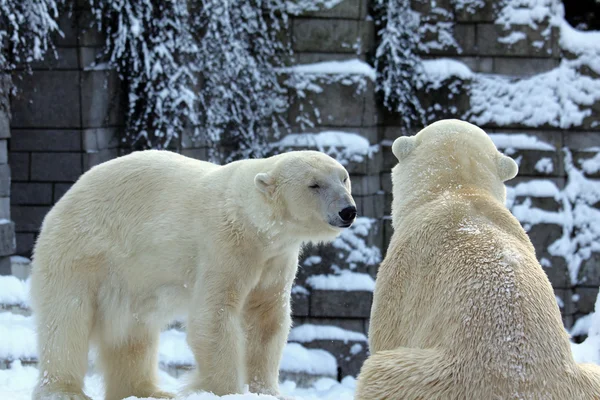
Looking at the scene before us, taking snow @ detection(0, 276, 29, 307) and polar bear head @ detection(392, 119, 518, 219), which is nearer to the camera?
polar bear head @ detection(392, 119, 518, 219)

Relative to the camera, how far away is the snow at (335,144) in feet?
24.1

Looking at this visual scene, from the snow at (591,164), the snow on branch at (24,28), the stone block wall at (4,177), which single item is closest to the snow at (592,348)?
the snow at (591,164)

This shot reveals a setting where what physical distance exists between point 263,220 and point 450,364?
114 centimetres

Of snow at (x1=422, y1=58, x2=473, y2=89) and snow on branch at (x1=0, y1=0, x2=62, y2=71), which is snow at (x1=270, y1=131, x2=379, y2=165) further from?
snow on branch at (x1=0, y1=0, x2=62, y2=71)

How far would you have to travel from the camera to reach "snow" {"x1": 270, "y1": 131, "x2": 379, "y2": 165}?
7340 mm

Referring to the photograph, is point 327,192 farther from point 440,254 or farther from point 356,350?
point 356,350

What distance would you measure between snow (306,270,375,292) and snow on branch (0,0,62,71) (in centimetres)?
287

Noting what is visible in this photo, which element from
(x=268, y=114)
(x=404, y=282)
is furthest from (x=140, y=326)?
(x=268, y=114)

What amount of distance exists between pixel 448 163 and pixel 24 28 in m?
4.37

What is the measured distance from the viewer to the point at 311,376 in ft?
23.1

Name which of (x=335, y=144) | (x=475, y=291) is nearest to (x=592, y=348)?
(x=475, y=291)

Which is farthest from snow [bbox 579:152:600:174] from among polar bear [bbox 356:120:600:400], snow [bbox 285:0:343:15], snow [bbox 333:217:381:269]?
polar bear [bbox 356:120:600:400]

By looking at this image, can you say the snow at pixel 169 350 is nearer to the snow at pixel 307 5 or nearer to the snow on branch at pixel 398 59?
the snow on branch at pixel 398 59

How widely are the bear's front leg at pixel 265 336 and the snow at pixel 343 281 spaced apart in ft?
12.2
